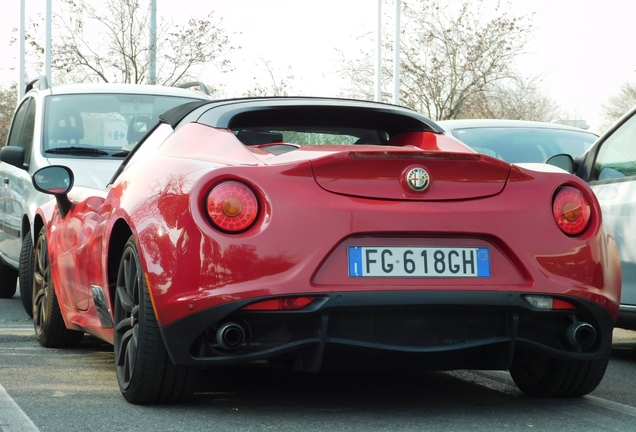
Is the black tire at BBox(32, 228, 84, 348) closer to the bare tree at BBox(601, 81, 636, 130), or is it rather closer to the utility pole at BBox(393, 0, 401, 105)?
the utility pole at BBox(393, 0, 401, 105)

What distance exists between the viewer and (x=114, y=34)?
35.9m

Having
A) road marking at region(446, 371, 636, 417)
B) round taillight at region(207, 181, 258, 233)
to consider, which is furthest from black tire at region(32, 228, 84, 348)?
round taillight at region(207, 181, 258, 233)

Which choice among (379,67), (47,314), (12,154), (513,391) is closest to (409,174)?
(513,391)

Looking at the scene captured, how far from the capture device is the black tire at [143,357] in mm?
4207

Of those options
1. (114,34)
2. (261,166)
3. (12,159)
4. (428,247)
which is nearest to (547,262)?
(428,247)

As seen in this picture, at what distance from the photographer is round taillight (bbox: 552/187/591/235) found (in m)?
4.29

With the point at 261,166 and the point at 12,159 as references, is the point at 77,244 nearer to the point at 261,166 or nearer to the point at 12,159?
the point at 261,166

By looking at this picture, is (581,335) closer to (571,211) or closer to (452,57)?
(571,211)

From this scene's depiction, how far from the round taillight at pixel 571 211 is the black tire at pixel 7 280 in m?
6.76

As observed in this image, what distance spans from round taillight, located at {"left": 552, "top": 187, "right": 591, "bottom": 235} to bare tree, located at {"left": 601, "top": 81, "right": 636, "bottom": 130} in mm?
60585

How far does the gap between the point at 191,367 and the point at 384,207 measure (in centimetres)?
97

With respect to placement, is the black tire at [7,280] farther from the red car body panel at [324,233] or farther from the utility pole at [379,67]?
the utility pole at [379,67]

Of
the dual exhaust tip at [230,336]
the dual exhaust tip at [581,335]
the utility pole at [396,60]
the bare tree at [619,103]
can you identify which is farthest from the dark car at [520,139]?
the bare tree at [619,103]

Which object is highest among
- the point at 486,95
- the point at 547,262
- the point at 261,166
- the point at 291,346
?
the point at 486,95
